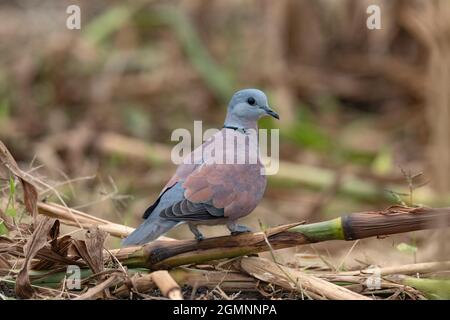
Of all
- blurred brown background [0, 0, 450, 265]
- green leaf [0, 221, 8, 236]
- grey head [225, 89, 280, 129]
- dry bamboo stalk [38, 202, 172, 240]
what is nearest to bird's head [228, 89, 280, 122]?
grey head [225, 89, 280, 129]

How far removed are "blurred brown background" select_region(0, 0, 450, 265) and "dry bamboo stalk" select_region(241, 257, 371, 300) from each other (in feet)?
7.43

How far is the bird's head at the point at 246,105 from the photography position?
2352 millimetres

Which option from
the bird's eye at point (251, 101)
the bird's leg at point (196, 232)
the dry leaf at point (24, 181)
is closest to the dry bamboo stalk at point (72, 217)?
the dry leaf at point (24, 181)

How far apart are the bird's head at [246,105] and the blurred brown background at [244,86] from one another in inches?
84.5

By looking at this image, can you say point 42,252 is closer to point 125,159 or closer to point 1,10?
point 125,159

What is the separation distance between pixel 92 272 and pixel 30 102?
382 cm

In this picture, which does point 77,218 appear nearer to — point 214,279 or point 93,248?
point 93,248

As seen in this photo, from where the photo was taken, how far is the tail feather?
2.03 meters

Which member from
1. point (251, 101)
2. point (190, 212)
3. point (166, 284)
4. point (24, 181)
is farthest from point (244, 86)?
point (166, 284)

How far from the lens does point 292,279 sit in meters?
2.14

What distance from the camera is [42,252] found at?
7.02ft

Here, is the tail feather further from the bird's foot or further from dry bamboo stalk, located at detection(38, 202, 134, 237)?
dry bamboo stalk, located at detection(38, 202, 134, 237)
